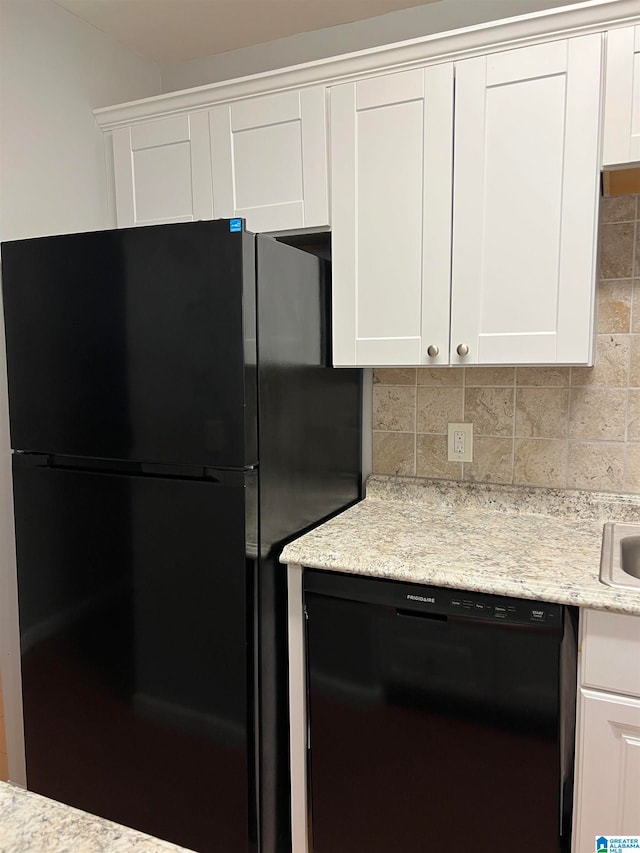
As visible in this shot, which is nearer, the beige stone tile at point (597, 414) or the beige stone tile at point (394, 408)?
the beige stone tile at point (597, 414)

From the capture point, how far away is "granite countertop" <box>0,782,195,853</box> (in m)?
0.61

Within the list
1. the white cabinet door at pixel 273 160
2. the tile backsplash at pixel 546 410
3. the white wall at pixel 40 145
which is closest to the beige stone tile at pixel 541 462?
the tile backsplash at pixel 546 410

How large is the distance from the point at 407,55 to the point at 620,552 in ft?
4.62

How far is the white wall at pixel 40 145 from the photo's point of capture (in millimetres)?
1840

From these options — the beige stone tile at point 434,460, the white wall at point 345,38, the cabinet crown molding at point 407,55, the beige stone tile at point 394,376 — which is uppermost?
the white wall at point 345,38

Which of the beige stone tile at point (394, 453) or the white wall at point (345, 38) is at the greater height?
the white wall at point (345, 38)

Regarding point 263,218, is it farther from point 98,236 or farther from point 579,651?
point 579,651

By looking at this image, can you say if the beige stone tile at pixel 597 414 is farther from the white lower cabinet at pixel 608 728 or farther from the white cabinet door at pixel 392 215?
the white lower cabinet at pixel 608 728

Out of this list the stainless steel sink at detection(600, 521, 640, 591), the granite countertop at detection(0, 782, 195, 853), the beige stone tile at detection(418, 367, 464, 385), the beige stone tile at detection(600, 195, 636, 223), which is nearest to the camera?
the granite countertop at detection(0, 782, 195, 853)

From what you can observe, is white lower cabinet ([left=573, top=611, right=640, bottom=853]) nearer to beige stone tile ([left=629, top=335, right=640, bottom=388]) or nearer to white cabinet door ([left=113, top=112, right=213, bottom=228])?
beige stone tile ([left=629, top=335, right=640, bottom=388])

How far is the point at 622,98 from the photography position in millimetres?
1493

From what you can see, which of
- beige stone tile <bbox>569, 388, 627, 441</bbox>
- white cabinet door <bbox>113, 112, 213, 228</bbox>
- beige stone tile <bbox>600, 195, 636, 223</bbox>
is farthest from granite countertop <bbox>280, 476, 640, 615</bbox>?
white cabinet door <bbox>113, 112, 213, 228</bbox>

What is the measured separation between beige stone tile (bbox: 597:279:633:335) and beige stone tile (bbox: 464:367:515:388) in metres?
0.29

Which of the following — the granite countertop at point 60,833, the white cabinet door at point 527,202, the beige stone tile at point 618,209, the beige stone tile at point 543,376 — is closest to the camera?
the granite countertop at point 60,833
